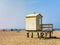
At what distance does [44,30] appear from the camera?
29891 millimetres

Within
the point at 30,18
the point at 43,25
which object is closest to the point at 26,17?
the point at 30,18

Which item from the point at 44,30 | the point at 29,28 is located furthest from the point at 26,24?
the point at 44,30

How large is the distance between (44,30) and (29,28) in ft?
7.84

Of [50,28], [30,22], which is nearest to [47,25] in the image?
[50,28]

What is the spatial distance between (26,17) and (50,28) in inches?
164

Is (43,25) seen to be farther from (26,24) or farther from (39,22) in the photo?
(26,24)

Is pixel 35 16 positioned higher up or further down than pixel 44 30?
higher up

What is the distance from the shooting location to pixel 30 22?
29984 mm

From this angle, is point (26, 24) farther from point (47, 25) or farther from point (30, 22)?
point (47, 25)

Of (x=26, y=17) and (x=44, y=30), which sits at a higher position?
(x=26, y=17)

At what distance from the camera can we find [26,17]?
101 feet

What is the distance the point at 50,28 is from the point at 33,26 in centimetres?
263

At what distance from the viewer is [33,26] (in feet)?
97.7

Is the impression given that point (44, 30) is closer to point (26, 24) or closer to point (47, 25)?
point (47, 25)
